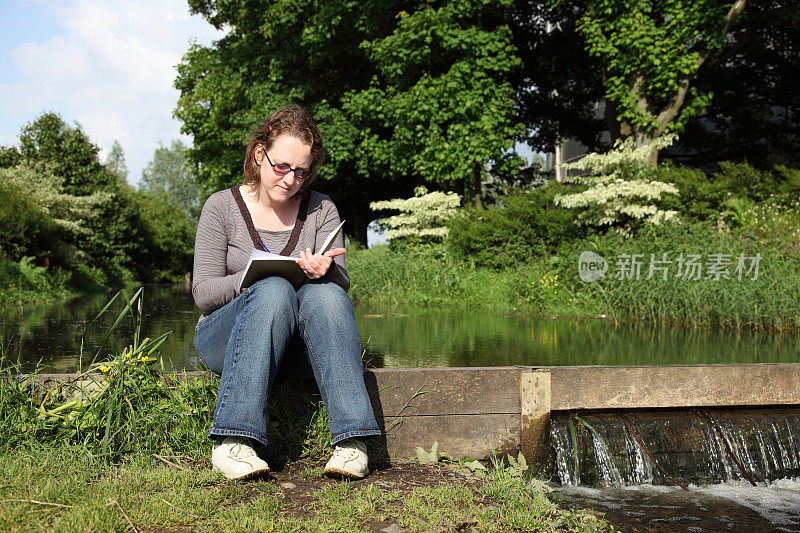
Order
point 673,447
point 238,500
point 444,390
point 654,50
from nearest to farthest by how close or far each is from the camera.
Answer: point 238,500 < point 444,390 < point 673,447 < point 654,50

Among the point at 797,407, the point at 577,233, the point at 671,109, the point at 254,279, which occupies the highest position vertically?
the point at 671,109

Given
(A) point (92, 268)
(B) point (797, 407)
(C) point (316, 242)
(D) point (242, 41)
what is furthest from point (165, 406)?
(A) point (92, 268)

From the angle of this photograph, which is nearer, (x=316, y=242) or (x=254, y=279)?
(x=254, y=279)

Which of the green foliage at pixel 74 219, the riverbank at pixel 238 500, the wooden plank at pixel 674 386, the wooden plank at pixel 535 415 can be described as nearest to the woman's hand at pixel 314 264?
the riverbank at pixel 238 500

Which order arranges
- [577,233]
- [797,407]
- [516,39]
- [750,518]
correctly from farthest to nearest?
[516,39] < [577,233] < [797,407] < [750,518]

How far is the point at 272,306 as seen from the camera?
2.48 m

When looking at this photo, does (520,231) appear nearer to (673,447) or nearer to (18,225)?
(673,447)

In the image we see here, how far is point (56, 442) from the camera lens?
2.53 meters

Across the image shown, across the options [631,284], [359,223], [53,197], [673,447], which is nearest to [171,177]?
[53,197]

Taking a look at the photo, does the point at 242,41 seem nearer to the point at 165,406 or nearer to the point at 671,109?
the point at 671,109

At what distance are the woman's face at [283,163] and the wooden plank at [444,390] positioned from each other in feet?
3.12

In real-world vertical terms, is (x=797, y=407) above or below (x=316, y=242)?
below

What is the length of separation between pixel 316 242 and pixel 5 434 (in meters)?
1.49

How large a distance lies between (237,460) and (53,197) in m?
26.2
